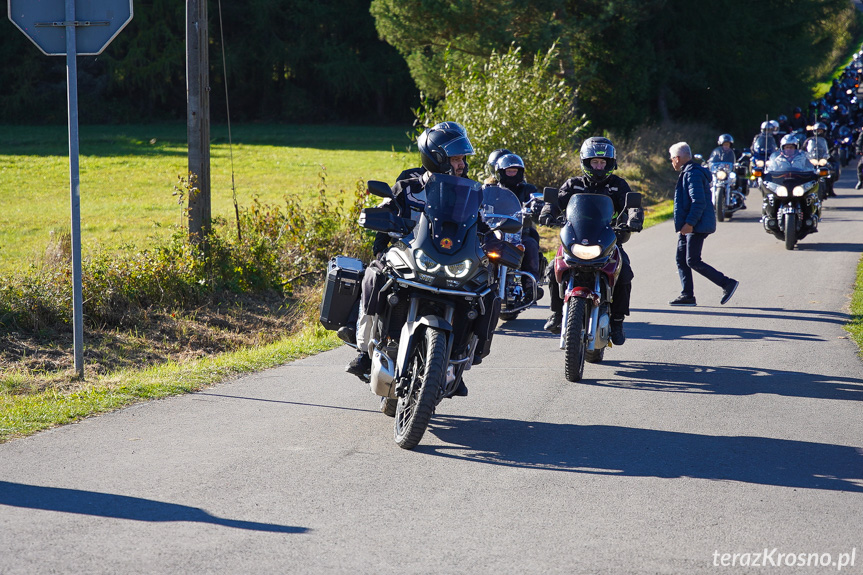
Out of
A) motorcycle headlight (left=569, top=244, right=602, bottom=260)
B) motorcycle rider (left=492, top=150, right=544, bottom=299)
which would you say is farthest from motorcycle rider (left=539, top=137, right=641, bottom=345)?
motorcycle rider (left=492, top=150, right=544, bottom=299)

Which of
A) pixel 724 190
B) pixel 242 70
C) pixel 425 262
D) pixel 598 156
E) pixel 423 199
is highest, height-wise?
pixel 242 70

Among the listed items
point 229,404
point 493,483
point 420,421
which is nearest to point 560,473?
point 493,483

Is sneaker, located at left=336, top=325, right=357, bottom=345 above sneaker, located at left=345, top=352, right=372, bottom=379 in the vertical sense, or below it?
Result: above

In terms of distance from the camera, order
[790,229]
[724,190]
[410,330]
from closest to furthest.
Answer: [410,330] < [790,229] < [724,190]

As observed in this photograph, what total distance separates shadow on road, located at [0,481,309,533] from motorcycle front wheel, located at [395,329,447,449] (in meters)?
1.23

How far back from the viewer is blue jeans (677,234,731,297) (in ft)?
34.8

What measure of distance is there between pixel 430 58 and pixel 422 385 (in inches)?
1048

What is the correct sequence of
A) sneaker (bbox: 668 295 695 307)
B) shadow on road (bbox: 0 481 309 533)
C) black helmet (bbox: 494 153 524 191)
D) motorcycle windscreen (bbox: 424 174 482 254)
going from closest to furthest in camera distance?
shadow on road (bbox: 0 481 309 533) < motorcycle windscreen (bbox: 424 174 482 254) < black helmet (bbox: 494 153 524 191) < sneaker (bbox: 668 295 695 307)

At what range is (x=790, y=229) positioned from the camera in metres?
14.8

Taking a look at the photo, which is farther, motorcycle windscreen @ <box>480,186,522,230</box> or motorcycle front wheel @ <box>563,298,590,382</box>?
motorcycle windscreen @ <box>480,186,522,230</box>

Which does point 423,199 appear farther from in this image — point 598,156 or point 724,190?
point 724,190

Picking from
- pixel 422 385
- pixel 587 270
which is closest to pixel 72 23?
pixel 422 385

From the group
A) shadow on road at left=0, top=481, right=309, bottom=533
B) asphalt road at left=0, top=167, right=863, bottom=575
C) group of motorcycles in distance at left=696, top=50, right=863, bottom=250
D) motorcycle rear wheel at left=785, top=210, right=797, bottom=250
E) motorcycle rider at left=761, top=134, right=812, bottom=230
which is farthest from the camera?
motorcycle rider at left=761, top=134, right=812, bottom=230

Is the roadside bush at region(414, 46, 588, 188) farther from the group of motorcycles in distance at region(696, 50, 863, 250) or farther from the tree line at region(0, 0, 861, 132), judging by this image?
the group of motorcycles in distance at region(696, 50, 863, 250)
